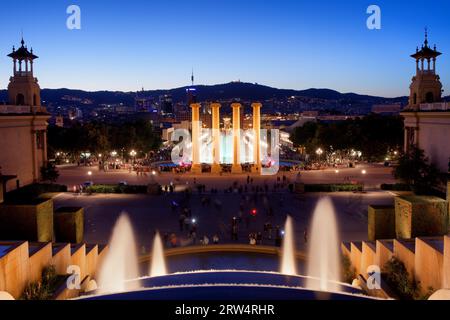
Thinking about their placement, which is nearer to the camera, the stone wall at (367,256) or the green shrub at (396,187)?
the stone wall at (367,256)

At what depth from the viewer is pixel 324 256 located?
18.9m

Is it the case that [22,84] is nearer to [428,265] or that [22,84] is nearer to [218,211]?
[218,211]

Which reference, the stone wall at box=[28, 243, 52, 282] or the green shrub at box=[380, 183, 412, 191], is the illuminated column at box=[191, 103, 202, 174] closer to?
the green shrub at box=[380, 183, 412, 191]

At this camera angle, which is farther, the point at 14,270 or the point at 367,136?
the point at 367,136

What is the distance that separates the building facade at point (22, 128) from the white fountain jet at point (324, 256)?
2255 centimetres

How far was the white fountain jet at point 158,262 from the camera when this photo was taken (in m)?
17.4

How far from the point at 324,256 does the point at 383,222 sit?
2.54m

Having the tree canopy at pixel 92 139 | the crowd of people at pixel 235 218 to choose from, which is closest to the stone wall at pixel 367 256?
the crowd of people at pixel 235 218

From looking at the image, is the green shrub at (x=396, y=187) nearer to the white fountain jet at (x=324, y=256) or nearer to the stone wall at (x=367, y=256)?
the white fountain jet at (x=324, y=256)

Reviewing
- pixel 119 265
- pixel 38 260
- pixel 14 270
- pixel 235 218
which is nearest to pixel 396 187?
pixel 235 218

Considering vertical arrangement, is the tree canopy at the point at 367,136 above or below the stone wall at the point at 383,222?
above

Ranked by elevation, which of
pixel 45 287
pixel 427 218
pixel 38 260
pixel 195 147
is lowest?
pixel 45 287
